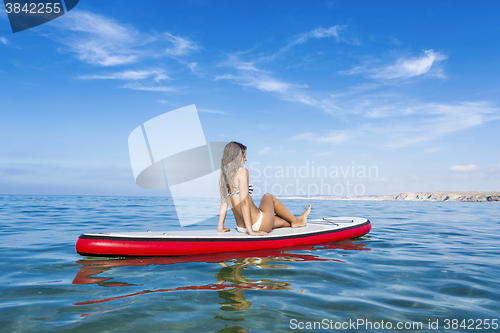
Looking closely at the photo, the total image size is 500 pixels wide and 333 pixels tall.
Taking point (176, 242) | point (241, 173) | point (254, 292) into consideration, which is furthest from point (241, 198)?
point (254, 292)

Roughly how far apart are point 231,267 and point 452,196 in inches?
5194

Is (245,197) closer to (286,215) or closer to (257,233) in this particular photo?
(257,233)

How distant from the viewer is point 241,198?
511 cm

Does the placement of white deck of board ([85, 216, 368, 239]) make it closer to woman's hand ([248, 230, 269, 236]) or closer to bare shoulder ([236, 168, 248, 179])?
woman's hand ([248, 230, 269, 236])

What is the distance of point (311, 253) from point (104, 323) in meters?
3.81

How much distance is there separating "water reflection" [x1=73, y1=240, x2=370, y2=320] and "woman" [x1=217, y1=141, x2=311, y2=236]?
58 centimetres

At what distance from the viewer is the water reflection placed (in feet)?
10.6

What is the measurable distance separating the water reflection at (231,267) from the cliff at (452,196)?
11286 cm

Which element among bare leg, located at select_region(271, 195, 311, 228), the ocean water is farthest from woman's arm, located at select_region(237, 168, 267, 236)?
→ bare leg, located at select_region(271, 195, 311, 228)

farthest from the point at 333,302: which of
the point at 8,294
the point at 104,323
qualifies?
the point at 8,294

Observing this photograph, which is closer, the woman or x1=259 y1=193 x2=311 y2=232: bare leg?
the woman

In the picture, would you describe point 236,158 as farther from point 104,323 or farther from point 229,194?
point 104,323

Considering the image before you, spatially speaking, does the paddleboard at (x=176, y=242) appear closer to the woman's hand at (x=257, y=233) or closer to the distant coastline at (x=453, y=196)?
the woman's hand at (x=257, y=233)

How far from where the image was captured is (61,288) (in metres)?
3.49
